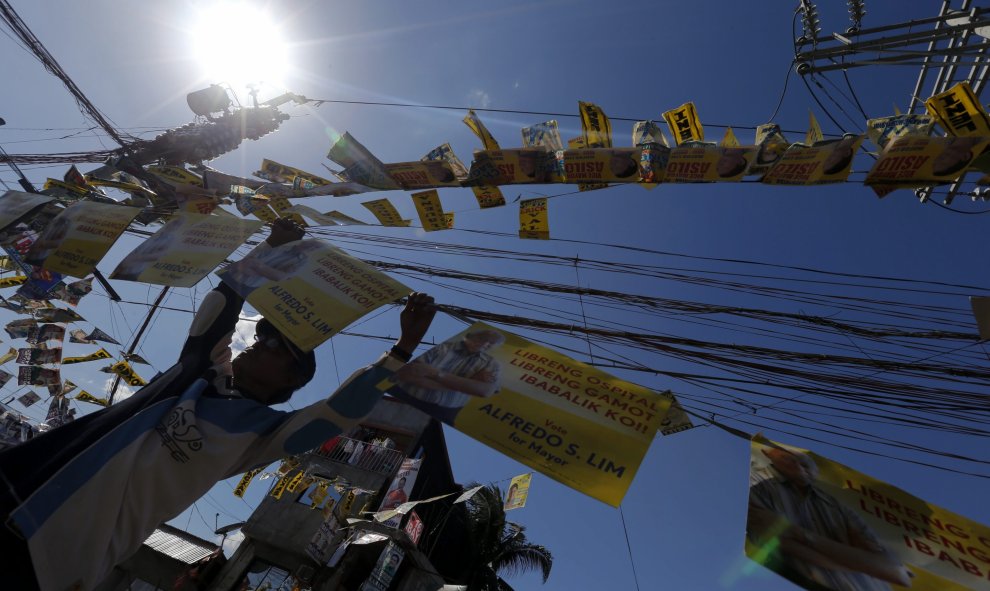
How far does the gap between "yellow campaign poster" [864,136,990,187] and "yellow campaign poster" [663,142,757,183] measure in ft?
3.58

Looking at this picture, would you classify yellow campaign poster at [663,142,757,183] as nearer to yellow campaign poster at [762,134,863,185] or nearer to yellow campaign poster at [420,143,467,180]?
yellow campaign poster at [762,134,863,185]

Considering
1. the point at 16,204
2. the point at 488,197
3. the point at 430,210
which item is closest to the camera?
the point at 16,204

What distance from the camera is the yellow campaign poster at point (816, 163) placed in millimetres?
4246

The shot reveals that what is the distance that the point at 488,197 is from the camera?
5.50 metres

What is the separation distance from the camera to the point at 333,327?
291 cm

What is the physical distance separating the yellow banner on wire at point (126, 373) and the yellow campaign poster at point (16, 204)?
7.41 m

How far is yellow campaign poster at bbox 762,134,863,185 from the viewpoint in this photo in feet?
13.9

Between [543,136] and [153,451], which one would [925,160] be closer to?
[543,136]

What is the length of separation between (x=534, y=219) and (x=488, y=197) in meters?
0.73

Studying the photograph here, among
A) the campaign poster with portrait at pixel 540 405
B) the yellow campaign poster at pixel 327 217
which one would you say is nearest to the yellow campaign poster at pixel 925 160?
the campaign poster with portrait at pixel 540 405

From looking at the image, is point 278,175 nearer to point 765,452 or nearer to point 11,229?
point 11,229

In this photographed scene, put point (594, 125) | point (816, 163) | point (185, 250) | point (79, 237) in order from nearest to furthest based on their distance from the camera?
1. point (185, 250)
2. point (816, 163)
3. point (79, 237)
4. point (594, 125)

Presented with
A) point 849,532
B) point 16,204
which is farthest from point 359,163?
point 849,532

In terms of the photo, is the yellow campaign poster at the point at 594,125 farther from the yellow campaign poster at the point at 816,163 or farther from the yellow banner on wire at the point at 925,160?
the yellow banner on wire at the point at 925,160
